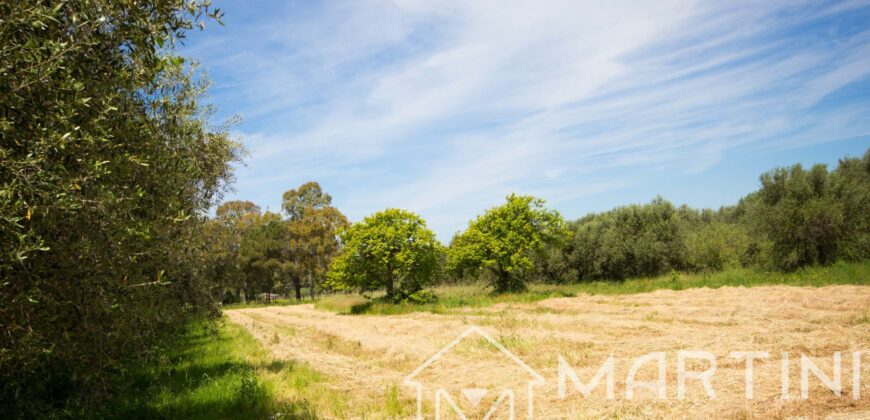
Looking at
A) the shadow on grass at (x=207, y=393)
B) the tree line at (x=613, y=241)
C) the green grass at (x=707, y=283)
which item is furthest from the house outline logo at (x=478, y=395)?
the green grass at (x=707, y=283)

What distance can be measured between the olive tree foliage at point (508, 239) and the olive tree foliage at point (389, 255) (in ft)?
14.3

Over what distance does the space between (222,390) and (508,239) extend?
90.9 feet

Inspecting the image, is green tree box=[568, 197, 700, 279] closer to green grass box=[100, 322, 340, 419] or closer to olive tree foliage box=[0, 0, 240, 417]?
green grass box=[100, 322, 340, 419]

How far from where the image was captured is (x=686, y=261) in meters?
44.0

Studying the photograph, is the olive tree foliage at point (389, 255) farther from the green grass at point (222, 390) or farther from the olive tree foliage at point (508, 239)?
the green grass at point (222, 390)

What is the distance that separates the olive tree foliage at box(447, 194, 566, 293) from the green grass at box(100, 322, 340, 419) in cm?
2398

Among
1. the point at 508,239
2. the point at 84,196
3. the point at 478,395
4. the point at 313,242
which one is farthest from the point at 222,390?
the point at 313,242

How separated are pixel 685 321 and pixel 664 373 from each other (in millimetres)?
9005

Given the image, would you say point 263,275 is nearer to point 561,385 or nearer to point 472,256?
point 472,256

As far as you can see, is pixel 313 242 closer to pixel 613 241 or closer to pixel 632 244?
pixel 613 241

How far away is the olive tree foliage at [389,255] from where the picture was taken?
33250 mm

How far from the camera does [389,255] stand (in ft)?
110

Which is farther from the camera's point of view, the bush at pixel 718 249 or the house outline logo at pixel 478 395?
the bush at pixel 718 249

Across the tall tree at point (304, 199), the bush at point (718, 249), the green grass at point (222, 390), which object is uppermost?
the tall tree at point (304, 199)
